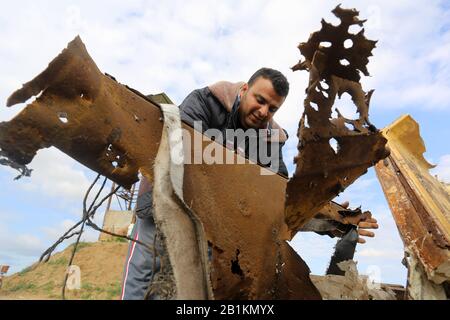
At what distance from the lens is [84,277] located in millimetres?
15086

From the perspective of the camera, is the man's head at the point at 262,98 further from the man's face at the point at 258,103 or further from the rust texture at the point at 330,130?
the rust texture at the point at 330,130

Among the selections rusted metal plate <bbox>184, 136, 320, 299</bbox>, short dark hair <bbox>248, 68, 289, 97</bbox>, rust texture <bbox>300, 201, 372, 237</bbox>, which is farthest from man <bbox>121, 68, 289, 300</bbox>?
rusted metal plate <bbox>184, 136, 320, 299</bbox>

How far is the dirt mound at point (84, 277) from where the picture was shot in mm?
13414


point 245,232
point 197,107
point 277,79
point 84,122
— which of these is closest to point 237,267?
point 245,232

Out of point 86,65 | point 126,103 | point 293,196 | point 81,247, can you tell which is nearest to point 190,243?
point 293,196

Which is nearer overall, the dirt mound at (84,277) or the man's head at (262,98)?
the man's head at (262,98)

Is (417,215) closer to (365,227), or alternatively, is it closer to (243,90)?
(365,227)

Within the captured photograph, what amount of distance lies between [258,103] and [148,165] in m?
1.46

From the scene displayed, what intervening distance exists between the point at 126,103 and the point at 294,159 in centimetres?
69

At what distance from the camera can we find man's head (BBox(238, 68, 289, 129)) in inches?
104

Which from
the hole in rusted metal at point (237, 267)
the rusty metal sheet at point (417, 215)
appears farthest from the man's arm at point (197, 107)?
the rusty metal sheet at point (417, 215)

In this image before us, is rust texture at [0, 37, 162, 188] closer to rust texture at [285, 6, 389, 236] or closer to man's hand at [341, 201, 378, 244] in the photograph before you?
rust texture at [285, 6, 389, 236]
